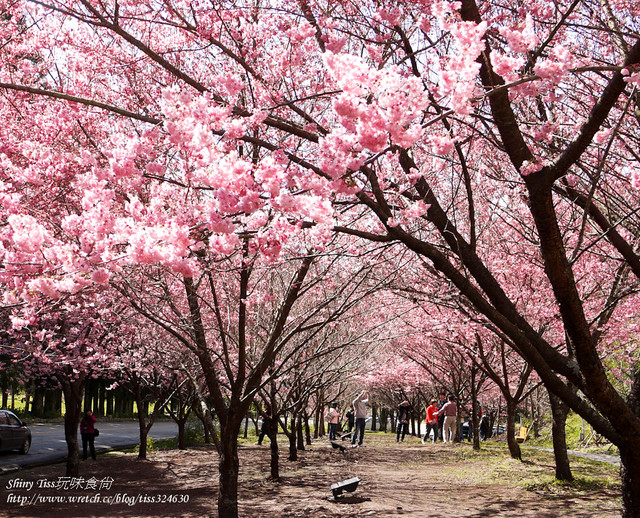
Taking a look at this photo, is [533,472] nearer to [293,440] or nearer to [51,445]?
[293,440]

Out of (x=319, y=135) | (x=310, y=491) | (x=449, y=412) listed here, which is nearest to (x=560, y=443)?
(x=310, y=491)

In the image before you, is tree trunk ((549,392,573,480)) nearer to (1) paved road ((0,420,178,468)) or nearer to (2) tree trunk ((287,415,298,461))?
(2) tree trunk ((287,415,298,461))

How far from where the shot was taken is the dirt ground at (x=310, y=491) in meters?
8.45

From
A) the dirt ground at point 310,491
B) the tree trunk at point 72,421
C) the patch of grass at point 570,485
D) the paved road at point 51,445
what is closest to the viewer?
the dirt ground at point 310,491

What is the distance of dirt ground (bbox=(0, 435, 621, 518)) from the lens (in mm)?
8445

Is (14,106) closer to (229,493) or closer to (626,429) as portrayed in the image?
(229,493)

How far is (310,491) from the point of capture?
10.1 metres

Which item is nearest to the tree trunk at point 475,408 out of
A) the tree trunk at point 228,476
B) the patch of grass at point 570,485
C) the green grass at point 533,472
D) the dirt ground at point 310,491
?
the green grass at point 533,472

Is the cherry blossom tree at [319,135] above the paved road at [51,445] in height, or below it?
above

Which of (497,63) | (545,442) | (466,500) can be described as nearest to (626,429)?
(497,63)

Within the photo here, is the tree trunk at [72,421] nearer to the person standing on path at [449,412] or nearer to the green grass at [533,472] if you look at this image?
the green grass at [533,472]

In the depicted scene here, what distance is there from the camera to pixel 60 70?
7.39 meters

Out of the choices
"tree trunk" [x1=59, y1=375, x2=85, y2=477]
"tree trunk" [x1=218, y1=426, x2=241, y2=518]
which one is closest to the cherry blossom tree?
"tree trunk" [x1=218, y1=426, x2=241, y2=518]

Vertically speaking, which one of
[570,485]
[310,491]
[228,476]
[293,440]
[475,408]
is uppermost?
[475,408]
